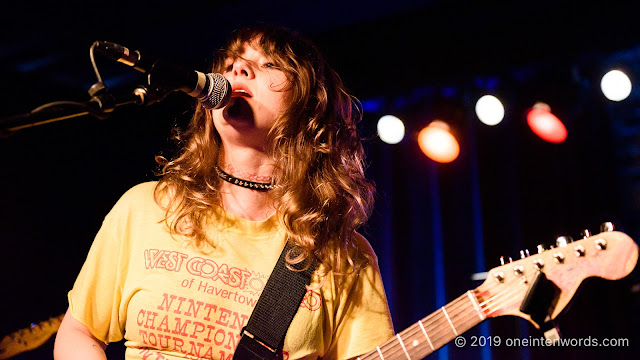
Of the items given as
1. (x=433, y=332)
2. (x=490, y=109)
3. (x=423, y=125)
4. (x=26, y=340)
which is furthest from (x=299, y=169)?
(x=423, y=125)

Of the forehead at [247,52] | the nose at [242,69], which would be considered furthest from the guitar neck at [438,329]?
the forehead at [247,52]

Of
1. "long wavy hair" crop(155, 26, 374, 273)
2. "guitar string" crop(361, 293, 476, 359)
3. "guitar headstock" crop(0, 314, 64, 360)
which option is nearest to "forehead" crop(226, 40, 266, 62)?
"long wavy hair" crop(155, 26, 374, 273)

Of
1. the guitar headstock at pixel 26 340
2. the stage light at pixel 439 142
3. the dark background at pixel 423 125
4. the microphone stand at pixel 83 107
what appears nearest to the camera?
the microphone stand at pixel 83 107

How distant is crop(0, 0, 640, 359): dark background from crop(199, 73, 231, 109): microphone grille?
286 centimetres

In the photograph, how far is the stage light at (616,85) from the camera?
429 cm

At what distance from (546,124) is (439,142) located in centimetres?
90

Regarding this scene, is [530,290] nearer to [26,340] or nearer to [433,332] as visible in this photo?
[433,332]

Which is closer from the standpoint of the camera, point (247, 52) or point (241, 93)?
point (241, 93)

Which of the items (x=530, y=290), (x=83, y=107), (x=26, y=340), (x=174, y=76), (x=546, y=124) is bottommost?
(x=26, y=340)

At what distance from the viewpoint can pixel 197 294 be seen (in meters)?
1.86

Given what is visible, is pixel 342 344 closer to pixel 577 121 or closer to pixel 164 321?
pixel 164 321

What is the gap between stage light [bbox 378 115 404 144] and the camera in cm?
520

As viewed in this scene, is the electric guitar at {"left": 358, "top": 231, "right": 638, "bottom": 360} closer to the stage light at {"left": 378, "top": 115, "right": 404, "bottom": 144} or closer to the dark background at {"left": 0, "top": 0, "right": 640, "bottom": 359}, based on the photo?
the dark background at {"left": 0, "top": 0, "right": 640, "bottom": 359}

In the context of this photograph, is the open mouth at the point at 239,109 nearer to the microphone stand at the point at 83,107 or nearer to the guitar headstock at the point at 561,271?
the microphone stand at the point at 83,107
